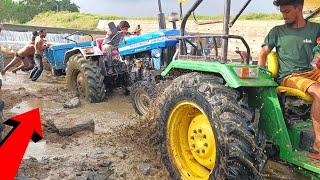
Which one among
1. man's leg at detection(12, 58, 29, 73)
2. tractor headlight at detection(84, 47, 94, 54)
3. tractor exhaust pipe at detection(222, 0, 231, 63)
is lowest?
man's leg at detection(12, 58, 29, 73)

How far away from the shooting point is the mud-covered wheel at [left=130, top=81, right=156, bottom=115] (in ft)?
26.2

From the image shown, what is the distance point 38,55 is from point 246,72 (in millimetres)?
10640

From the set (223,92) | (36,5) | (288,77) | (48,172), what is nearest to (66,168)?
(48,172)

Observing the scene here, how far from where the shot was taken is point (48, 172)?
4.96 metres

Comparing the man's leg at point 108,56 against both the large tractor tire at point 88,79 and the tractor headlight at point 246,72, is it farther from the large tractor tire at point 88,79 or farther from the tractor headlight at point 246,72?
the tractor headlight at point 246,72

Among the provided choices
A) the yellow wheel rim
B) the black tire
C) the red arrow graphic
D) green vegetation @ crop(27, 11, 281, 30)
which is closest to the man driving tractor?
the black tire

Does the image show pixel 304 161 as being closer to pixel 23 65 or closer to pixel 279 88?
pixel 279 88

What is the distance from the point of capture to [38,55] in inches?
532

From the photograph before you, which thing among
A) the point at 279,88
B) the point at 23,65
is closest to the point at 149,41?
the point at 279,88

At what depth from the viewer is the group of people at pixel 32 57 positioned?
44.2ft

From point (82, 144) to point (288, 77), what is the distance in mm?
3214

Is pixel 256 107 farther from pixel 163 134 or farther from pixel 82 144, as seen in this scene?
pixel 82 144

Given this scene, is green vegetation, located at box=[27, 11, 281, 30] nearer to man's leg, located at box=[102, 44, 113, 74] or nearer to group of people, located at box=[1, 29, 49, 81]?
group of people, located at box=[1, 29, 49, 81]

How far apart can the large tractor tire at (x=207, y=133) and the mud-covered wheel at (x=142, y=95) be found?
339 centimetres
